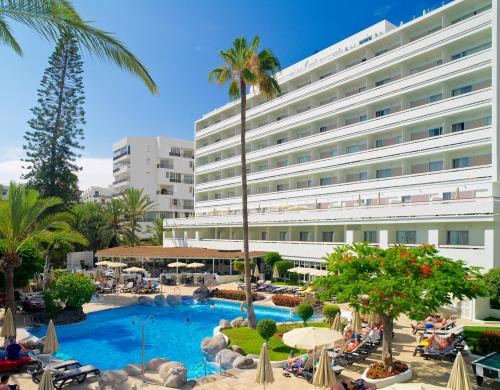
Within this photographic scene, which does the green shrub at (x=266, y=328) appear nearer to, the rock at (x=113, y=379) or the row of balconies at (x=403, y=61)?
the rock at (x=113, y=379)

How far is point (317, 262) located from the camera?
37156 mm

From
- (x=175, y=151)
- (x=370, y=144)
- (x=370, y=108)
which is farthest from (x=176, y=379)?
(x=175, y=151)

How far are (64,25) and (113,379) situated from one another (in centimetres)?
1191

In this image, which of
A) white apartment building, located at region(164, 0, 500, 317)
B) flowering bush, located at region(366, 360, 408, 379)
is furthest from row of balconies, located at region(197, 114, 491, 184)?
flowering bush, located at region(366, 360, 408, 379)

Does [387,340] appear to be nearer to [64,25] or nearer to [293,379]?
[293,379]

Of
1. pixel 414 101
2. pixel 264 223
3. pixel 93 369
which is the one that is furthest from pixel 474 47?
pixel 93 369

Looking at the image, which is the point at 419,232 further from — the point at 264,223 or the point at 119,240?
the point at 119,240

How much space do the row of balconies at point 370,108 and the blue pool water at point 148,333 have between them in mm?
23600

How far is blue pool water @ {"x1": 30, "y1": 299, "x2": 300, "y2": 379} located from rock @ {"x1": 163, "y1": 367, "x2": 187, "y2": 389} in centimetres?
263

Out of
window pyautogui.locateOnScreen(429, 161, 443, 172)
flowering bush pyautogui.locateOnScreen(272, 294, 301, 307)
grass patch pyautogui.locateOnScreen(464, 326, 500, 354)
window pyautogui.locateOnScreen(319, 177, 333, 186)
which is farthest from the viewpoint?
window pyautogui.locateOnScreen(319, 177, 333, 186)

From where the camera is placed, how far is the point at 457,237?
28297 millimetres

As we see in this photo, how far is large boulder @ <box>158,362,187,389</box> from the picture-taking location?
13789 mm

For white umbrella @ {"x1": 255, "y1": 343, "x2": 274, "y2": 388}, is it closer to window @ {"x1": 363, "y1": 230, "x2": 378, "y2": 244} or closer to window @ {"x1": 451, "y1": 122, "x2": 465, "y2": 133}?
window @ {"x1": 363, "y1": 230, "x2": 378, "y2": 244}

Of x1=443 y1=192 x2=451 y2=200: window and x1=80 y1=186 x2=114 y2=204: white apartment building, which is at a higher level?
x1=80 y1=186 x2=114 y2=204: white apartment building
